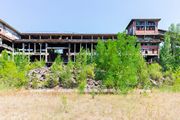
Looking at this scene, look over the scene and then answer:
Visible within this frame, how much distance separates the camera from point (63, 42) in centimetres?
5981

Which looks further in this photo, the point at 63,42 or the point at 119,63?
the point at 63,42

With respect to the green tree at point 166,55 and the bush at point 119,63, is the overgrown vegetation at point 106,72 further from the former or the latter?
the green tree at point 166,55

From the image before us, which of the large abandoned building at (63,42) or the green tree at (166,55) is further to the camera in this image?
the large abandoned building at (63,42)

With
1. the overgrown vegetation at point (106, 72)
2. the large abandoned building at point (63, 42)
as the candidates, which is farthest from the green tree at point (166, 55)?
the overgrown vegetation at point (106, 72)

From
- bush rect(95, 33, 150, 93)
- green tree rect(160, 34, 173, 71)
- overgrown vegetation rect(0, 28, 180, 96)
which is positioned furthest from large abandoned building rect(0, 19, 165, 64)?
bush rect(95, 33, 150, 93)

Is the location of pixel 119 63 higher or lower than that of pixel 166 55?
lower

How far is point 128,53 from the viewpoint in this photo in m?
25.7

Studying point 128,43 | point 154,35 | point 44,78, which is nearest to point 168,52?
point 154,35

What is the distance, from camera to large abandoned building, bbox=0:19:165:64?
5925 centimetres

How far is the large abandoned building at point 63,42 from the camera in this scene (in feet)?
194

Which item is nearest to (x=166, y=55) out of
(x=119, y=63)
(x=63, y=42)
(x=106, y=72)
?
(x=63, y=42)

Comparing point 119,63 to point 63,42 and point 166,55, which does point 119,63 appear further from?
point 63,42

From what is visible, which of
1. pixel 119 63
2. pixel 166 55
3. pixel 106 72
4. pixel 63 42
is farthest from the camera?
pixel 63 42

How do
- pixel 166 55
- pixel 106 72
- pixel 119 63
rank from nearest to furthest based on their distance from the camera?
pixel 119 63 < pixel 106 72 < pixel 166 55
